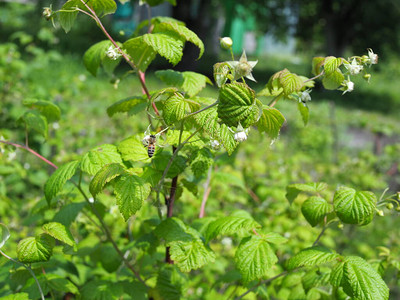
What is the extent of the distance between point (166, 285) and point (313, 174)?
281cm

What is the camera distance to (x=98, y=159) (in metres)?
1.22

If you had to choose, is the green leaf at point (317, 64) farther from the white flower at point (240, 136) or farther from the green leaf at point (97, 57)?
the green leaf at point (97, 57)

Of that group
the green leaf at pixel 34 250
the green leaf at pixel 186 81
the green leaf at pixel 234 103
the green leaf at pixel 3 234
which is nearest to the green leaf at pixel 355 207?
the green leaf at pixel 234 103

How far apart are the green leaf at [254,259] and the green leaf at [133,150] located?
1.25 ft

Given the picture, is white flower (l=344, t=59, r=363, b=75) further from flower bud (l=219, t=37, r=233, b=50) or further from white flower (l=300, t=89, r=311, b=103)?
flower bud (l=219, t=37, r=233, b=50)

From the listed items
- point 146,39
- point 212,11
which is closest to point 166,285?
point 146,39

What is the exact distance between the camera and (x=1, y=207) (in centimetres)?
230

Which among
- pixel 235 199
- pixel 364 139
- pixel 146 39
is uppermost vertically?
pixel 146 39

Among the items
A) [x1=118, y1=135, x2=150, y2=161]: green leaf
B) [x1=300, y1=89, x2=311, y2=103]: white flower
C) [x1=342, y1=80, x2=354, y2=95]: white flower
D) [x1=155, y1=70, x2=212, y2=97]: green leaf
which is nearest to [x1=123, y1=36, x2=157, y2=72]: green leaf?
[x1=155, y1=70, x2=212, y2=97]: green leaf

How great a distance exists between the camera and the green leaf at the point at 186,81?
137 cm

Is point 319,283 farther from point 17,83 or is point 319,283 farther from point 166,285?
point 17,83

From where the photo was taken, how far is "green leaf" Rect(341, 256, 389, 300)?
1.09 meters

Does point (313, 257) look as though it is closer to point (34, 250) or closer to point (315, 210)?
point (315, 210)

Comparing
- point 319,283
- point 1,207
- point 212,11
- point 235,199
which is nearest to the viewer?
point 319,283
